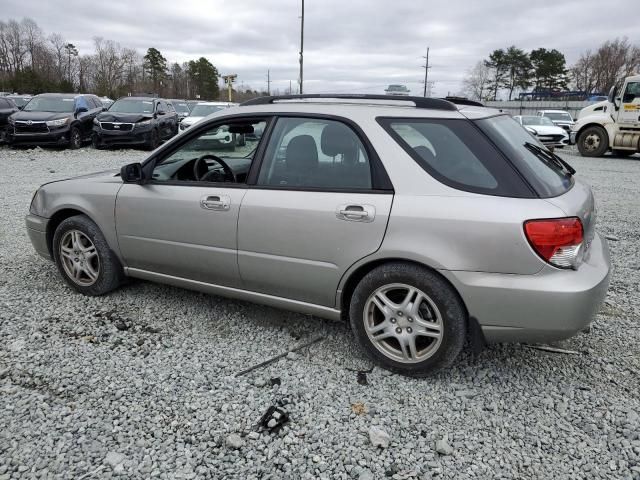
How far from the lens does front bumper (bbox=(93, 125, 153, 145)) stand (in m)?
16.5

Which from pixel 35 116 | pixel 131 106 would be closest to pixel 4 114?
pixel 35 116

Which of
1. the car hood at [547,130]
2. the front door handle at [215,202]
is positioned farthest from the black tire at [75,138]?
the car hood at [547,130]

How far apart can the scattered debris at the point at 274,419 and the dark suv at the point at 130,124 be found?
1546 cm

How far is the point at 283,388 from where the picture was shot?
3029 mm

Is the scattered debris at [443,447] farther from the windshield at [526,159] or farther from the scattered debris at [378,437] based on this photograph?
the windshield at [526,159]

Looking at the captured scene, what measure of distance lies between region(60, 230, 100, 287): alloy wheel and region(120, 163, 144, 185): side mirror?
A: 2.36ft

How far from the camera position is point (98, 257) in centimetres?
420

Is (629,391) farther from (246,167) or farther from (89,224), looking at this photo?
(89,224)

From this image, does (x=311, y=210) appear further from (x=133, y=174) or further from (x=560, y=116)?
(x=560, y=116)

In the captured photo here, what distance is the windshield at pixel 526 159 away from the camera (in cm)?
284

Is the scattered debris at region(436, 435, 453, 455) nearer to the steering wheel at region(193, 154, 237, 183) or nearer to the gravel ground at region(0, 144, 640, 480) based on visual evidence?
the gravel ground at region(0, 144, 640, 480)

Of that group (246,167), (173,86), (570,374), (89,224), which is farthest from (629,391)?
(173,86)

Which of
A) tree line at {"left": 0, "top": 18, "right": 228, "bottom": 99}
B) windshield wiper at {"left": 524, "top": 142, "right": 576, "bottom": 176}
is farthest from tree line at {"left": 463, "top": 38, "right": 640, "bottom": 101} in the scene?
windshield wiper at {"left": 524, "top": 142, "right": 576, "bottom": 176}

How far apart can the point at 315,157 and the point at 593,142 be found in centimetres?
1769
